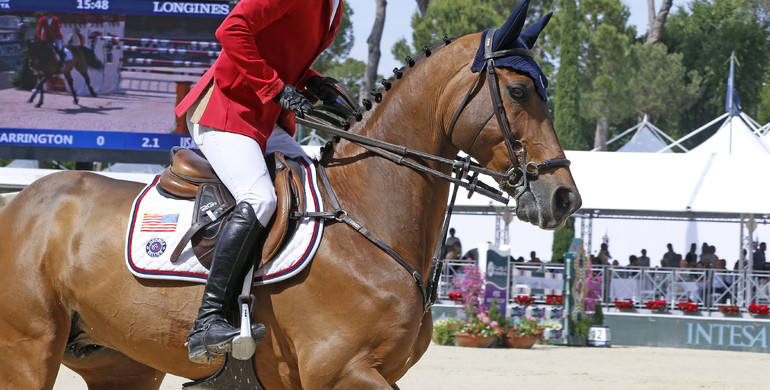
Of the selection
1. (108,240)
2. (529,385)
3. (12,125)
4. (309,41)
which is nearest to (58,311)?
(108,240)

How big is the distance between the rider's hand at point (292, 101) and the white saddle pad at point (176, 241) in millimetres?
315

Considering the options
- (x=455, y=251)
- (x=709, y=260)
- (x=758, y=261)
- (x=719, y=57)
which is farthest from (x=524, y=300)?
(x=719, y=57)

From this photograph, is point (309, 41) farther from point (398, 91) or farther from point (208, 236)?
point (208, 236)

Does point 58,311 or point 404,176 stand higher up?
point 404,176

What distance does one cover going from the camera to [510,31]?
3916 mm

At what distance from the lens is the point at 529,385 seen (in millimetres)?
10492

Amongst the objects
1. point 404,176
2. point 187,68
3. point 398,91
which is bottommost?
point 404,176

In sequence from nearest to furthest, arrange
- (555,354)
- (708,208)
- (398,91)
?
(398,91) < (555,354) < (708,208)

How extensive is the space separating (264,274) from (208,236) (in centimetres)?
34

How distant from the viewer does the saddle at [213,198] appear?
13.0ft

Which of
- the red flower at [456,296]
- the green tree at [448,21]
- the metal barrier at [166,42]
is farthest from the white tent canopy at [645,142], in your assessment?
the metal barrier at [166,42]

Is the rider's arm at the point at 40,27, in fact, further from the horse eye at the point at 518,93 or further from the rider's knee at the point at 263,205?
the horse eye at the point at 518,93

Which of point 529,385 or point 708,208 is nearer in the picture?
point 529,385

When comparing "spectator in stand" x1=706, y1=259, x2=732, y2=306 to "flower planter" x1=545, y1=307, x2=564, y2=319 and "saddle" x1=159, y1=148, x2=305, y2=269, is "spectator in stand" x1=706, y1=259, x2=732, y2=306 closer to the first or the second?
"flower planter" x1=545, y1=307, x2=564, y2=319
